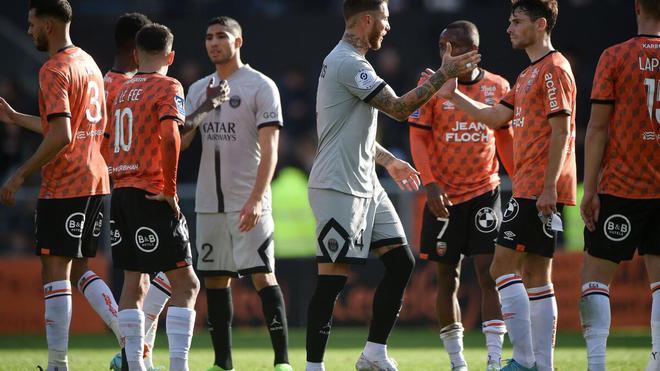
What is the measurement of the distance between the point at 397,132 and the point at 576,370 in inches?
320

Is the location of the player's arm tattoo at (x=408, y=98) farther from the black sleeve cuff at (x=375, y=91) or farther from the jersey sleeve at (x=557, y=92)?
the jersey sleeve at (x=557, y=92)

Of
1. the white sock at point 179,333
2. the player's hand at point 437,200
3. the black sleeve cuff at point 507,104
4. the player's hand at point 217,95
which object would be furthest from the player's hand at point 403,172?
the white sock at point 179,333

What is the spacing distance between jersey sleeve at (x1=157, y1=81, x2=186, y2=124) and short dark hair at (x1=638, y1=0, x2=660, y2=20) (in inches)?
124

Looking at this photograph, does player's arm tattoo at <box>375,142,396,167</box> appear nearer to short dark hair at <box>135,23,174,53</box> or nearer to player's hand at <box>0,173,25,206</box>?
short dark hair at <box>135,23,174,53</box>

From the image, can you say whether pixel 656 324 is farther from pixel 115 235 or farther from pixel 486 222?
pixel 115 235

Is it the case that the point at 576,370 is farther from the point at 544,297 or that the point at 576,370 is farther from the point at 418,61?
the point at 418,61

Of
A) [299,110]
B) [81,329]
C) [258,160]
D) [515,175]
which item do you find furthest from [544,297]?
[299,110]

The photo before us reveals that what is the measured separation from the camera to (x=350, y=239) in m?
7.14

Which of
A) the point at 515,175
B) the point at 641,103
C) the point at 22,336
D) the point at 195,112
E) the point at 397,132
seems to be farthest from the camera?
the point at 397,132

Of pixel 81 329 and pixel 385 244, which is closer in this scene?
pixel 385 244

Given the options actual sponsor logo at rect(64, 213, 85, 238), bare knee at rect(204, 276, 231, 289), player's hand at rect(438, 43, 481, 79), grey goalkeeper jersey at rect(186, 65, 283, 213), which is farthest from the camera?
bare knee at rect(204, 276, 231, 289)

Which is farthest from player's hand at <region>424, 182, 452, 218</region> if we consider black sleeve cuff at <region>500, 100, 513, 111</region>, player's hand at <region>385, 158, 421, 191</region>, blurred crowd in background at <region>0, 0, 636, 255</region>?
blurred crowd in background at <region>0, 0, 636, 255</region>

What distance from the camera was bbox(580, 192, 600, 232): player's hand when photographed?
690 cm

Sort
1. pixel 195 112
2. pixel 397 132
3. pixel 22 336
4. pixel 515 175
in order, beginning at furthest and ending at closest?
pixel 397 132 → pixel 22 336 → pixel 195 112 → pixel 515 175
